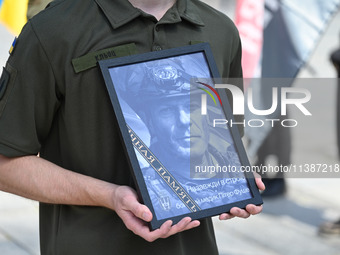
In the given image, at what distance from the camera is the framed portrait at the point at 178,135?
1.64 metres

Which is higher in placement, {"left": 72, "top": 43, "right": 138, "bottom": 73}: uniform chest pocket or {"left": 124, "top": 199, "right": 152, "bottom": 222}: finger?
{"left": 72, "top": 43, "right": 138, "bottom": 73}: uniform chest pocket

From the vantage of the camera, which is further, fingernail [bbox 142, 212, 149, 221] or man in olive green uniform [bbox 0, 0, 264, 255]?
man in olive green uniform [bbox 0, 0, 264, 255]

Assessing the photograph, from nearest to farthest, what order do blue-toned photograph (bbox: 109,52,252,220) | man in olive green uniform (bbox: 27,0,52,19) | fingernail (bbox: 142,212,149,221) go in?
fingernail (bbox: 142,212,149,221) → blue-toned photograph (bbox: 109,52,252,220) → man in olive green uniform (bbox: 27,0,52,19)

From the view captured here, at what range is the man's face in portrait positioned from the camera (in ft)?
5.56

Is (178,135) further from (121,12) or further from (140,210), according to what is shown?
(121,12)

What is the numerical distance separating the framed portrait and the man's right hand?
23mm

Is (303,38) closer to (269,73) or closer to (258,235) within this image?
(269,73)

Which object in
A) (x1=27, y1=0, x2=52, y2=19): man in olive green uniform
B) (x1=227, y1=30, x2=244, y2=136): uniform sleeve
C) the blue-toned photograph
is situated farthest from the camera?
(x1=27, y1=0, x2=52, y2=19): man in olive green uniform

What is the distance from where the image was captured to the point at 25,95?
1.68 m

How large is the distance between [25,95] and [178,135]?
413 mm

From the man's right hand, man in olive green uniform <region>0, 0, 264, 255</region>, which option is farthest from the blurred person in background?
the man's right hand

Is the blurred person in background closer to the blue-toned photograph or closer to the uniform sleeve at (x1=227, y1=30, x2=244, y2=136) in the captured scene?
the uniform sleeve at (x1=227, y1=30, x2=244, y2=136)

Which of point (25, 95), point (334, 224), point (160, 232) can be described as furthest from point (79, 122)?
point (334, 224)

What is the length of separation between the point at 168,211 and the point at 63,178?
1.01 feet
